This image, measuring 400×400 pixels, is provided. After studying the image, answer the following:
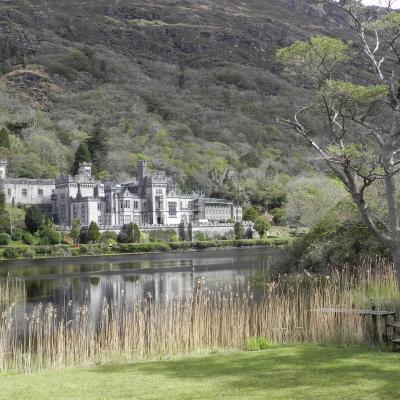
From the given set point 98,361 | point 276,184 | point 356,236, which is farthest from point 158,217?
point 98,361

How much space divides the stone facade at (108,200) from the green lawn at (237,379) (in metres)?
69.8

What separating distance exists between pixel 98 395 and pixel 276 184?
101 meters

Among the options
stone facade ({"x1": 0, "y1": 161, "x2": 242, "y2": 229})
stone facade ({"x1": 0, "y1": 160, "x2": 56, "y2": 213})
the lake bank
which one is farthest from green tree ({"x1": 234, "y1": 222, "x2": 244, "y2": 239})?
stone facade ({"x1": 0, "y1": 160, "x2": 56, "y2": 213})

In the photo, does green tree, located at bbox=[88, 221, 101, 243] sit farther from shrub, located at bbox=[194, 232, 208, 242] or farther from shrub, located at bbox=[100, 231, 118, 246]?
shrub, located at bbox=[194, 232, 208, 242]

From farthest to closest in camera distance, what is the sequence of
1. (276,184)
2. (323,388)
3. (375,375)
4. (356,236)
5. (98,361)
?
(276,184) < (356,236) < (98,361) < (375,375) < (323,388)

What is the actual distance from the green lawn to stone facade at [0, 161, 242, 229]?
69764mm

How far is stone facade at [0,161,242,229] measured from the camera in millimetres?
86062

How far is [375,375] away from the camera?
32.7 ft

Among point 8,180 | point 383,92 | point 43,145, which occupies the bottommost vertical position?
point 383,92

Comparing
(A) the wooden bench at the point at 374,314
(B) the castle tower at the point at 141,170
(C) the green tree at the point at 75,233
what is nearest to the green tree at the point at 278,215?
(B) the castle tower at the point at 141,170

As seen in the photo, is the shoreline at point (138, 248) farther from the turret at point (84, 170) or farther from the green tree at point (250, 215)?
the turret at point (84, 170)

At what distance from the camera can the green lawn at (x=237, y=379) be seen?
9.30 m

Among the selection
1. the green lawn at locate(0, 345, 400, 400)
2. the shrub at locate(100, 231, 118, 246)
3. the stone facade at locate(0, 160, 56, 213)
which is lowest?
the green lawn at locate(0, 345, 400, 400)

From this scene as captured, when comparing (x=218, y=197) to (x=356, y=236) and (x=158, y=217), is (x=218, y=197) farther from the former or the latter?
(x=356, y=236)
